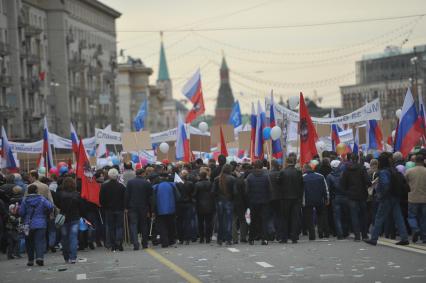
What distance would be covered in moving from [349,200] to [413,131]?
→ 3.75 m

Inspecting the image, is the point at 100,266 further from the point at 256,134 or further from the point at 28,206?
the point at 256,134

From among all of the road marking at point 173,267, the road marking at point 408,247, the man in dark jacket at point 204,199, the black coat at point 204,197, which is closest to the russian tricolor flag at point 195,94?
the man in dark jacket at point 204,199

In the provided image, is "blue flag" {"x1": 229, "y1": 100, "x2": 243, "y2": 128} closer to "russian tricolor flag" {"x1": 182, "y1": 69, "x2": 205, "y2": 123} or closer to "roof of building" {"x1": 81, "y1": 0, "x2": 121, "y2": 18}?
"russian tricolor flag" {"x1": 182, "y1": 69, "x2": 205, "y2": 123}

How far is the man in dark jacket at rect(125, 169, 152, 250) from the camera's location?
2305 centimetres

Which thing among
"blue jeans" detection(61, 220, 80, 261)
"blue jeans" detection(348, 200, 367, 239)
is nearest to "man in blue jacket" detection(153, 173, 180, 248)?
"blue jeans" detection(61, 220, 80, 261)

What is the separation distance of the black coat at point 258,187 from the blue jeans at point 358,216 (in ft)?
5.61

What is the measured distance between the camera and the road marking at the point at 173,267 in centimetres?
1611

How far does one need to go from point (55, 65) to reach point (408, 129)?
76.2 m

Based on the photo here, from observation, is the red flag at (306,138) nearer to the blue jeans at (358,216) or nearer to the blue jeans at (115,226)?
the blue jeans at (358,216)

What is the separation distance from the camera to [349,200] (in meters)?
22.5

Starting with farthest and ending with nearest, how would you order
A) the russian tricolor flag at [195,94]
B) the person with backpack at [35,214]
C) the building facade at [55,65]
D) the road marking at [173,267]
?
1. the building facade at [55,65]
2. the russian tricolor flag at [195,94]
3. the person with backpack at [35,214]
4. the road marking at [173,267]

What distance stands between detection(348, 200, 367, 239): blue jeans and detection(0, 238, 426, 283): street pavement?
309 millimetres

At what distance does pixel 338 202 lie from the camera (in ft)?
75.9

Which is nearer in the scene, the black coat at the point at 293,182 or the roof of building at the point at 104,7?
the black coat at the point at 293,182
